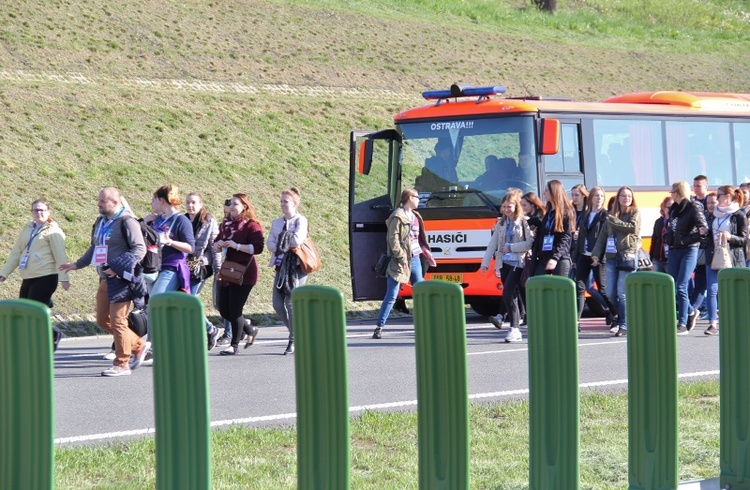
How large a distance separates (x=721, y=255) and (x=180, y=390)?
10510 mm

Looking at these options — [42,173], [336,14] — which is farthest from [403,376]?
[336,14]

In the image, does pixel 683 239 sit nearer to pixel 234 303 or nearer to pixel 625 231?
pixel 625 231

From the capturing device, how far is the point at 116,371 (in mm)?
10453

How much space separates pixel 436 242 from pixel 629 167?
10.3 feet

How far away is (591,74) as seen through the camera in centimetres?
4053

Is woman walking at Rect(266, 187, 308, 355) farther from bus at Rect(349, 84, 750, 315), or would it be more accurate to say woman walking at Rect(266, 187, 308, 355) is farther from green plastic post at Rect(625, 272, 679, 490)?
green plastic post at Rect(625, 272, 679, 490)

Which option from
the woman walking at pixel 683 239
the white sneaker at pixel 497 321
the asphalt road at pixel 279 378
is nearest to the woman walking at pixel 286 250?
the asphalt road at pixel 279 378

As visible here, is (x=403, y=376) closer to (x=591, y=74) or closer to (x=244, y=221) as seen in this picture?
(x=244, y=221)

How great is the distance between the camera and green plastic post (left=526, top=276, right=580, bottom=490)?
14.6 ft

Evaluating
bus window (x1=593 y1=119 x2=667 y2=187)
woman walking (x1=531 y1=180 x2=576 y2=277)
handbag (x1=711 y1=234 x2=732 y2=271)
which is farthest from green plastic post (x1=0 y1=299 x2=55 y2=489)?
bus window (x1=593 y1=119 x2=667 y2=187)

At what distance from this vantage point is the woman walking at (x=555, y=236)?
12.7 metres

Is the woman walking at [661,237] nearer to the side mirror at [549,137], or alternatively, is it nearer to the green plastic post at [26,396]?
the side mirror at [549,137]

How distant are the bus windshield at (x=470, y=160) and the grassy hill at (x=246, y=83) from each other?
3.45 metres

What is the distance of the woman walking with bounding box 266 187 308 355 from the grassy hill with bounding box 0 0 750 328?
5.12m
